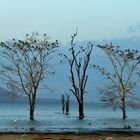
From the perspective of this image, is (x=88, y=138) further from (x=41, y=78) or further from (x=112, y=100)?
(x=112, y=100)

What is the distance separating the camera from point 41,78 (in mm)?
58219

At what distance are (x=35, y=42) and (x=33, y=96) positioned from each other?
5.95 m

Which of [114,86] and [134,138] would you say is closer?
[134,138]

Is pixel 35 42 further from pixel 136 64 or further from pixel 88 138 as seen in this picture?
pixel 88 138

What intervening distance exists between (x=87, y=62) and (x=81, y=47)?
1.81 meters

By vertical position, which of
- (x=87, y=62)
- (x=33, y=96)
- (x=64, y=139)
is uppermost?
(x=87, y=62)

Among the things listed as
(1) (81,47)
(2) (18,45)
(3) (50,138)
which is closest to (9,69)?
(2) (18,45)

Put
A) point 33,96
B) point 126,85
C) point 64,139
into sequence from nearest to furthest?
point 64,139, point 33,96, point 126,85

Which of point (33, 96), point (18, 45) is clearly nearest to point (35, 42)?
point (18, 45)

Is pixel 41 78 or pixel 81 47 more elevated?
pixel 81 47

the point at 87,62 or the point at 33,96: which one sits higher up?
the point at 87,62

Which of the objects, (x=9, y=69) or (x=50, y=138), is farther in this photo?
(x=9, y=69)

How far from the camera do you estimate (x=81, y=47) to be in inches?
2366

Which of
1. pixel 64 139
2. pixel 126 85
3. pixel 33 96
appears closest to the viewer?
pixel 64 139
